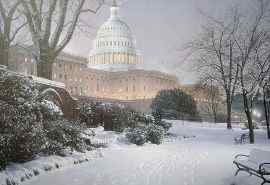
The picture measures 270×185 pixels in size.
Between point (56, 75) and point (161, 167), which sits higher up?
point (56, 75)

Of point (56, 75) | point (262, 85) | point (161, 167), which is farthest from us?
point (56, 75)

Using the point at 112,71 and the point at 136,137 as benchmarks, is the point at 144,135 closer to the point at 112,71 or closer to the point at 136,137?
the point at 136,137

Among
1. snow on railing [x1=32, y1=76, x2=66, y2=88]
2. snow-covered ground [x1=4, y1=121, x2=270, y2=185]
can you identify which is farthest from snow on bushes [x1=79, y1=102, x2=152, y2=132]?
snow-covered ground [x1=4, y1=121, x2=270, y2=185]

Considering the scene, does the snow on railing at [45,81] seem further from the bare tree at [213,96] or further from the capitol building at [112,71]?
the capitol building at [112,71]

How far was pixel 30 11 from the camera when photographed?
20562mm

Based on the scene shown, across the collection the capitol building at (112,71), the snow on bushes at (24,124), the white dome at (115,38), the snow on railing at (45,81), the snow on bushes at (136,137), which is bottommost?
the snow on bushes at (136,137)

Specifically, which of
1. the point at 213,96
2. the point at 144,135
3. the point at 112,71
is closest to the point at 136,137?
the point at 144,135

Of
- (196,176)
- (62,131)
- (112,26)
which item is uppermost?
(112,26)

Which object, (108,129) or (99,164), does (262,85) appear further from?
(99,164)

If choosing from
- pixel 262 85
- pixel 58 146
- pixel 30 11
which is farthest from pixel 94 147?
pixel 262 85

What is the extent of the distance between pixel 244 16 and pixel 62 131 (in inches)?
980

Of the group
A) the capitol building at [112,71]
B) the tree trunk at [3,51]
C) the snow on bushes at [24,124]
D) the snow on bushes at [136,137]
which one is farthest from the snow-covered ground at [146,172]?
the capitol building at [112,71]

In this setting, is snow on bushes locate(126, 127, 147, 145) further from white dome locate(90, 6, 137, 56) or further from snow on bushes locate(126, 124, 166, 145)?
white dome locate(90, 6, 137, 56)

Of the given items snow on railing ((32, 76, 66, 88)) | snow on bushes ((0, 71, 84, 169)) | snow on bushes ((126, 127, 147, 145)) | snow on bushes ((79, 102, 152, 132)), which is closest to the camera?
snow on bushes ((0, 71, 84, 169))
